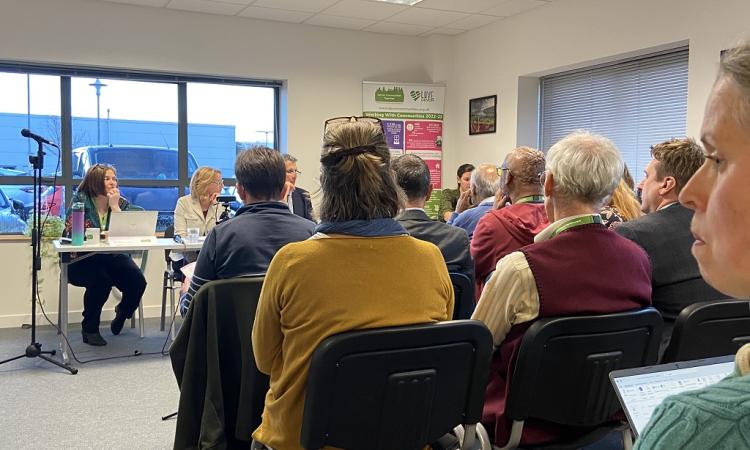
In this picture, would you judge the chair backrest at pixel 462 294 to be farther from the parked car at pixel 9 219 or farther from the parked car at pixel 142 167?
the parked car at pixel 9 219

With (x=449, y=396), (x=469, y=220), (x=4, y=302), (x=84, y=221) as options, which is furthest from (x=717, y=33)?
(x=4, y=302)

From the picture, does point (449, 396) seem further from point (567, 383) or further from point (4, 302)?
point (4, 302)

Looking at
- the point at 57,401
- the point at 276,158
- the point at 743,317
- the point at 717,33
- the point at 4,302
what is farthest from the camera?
the point at 4,302

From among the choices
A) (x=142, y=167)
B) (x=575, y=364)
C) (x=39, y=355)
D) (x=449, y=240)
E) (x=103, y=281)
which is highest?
(x=142, y=167)

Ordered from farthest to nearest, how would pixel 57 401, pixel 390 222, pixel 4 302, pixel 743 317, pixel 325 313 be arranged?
1. pixel 4 302
2. pixel 57 401
3. pixel 743 317
4. pixel 390 222
5. pixel 325 313

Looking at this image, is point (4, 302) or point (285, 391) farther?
point (4, 302)

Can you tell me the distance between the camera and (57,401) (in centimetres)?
328

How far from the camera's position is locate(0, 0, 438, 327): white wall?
16.5 feet

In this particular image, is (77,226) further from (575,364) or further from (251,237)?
(575,364)

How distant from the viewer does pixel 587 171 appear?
175 cm

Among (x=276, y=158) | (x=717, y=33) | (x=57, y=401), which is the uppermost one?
(x=717, y=33)

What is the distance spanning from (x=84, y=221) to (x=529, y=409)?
138 inches

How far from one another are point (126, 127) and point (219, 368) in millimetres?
4283

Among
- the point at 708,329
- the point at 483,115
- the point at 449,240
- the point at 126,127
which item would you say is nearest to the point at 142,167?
the point at 126,127
